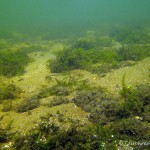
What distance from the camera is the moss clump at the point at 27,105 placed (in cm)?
738

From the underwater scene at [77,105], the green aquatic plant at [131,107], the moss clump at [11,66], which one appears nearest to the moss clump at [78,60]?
the underwater scene at [77,105]

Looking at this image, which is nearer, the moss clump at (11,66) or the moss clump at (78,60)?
the moss clump at (11,66)

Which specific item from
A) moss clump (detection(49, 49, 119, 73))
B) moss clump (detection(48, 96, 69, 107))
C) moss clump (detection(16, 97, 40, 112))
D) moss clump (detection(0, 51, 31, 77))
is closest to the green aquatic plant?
moss clump (detection(48, 96, 69, 107))

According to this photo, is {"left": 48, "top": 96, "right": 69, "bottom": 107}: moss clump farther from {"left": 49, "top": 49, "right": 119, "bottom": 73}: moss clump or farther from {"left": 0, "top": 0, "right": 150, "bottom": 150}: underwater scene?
{"left": 49, "top": 49, "right": 119, "bottom": 73}: moss clump

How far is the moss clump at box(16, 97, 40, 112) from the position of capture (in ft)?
24.2

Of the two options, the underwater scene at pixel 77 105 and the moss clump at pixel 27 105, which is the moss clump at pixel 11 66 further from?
the moss clump at pixel 27 105

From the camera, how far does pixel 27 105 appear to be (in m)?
7.57

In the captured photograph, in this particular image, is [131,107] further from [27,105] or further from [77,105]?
[27,105]

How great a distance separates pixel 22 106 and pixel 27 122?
1282 mm

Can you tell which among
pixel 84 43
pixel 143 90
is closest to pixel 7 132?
pixel 143 90

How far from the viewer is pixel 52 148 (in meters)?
5.18

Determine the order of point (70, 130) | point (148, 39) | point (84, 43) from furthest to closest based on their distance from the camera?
1. point (148, 39)
2. point (84, 43)
3. point (70, 130)

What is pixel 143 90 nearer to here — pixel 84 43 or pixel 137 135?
pixel 137 135

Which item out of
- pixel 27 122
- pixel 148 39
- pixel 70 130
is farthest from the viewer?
pixel 148 39
